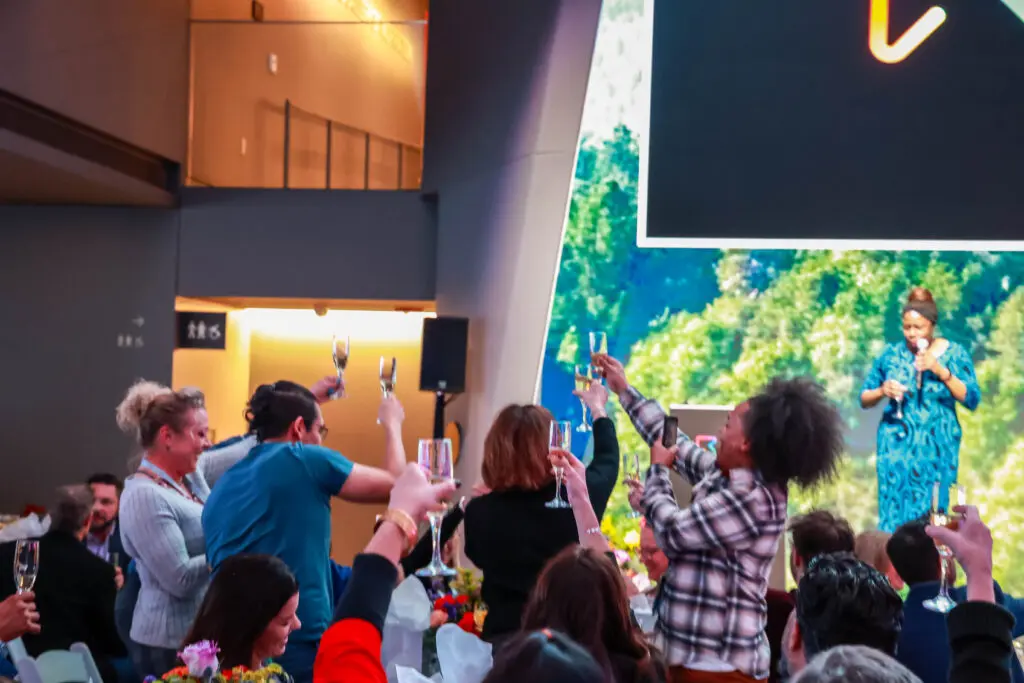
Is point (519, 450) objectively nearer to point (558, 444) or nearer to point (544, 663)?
point (558, 444)

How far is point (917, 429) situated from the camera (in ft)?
20.7

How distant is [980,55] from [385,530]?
629 cm

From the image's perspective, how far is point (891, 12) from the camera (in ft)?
22.3

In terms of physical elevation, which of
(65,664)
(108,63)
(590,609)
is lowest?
(65,664)

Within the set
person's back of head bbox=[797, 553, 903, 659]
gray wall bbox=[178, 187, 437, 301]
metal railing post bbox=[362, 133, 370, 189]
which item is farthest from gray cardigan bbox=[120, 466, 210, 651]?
metal railing post bbox=[362, 133, 370, 189]

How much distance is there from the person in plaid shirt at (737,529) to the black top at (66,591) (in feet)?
6.54

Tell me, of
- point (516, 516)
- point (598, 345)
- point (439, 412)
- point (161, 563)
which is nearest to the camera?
point (516, 516)

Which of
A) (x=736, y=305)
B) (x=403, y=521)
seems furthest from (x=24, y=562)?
(x=736, y=305)

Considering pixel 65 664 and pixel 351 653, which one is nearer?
pixel 351 653

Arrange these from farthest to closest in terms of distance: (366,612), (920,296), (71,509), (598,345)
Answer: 1. (920,296)
2. (71,509)
3. (598,345)
4. (366,612)

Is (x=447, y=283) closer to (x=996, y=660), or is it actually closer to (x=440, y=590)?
(x=440, y=590)

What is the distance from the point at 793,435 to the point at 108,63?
5904 millimetres

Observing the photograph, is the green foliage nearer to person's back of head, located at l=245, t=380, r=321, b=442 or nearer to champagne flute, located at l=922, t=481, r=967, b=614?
person's back of head, located at l=245, t=380, r=321, b=442

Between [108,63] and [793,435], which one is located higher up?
[108,63]
